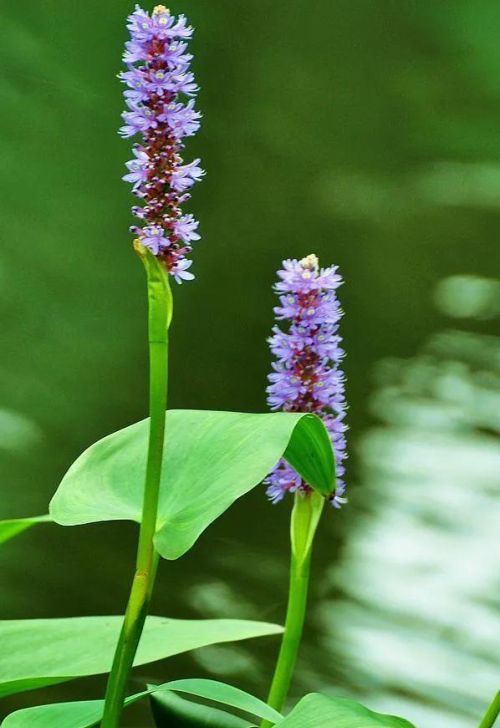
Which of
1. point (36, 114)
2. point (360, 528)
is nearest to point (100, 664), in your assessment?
point (360, 528)

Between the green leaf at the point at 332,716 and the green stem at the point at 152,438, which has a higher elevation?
the green stem at the point at 152,438

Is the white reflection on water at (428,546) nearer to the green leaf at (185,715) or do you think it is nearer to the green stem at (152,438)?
the green leaf at (185,715)

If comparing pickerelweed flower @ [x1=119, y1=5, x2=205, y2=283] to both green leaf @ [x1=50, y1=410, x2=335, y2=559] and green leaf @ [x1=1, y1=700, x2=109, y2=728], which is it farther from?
green leaf @ [x1=1, y1=700, x2=109, y2=728]

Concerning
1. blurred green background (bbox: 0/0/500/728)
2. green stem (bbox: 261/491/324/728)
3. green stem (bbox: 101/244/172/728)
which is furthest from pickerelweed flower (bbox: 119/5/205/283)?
blurred green background (bbox: 0/0/500/728)

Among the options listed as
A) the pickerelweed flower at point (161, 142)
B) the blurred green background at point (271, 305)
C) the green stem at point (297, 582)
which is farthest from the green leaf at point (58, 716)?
the blurred green background at point (271, 305)

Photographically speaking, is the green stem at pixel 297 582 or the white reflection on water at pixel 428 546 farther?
the white reflection on water at pixel 428 546

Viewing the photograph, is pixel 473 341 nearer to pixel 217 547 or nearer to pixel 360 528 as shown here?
pixel 360 528

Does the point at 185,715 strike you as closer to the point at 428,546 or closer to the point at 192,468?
the point at 192,468
